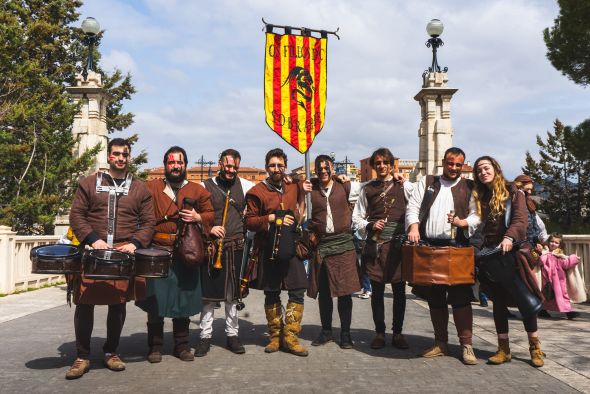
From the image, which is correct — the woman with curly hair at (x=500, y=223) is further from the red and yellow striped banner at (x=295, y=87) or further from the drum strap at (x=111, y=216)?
the drum strap at (x=111, y=216)

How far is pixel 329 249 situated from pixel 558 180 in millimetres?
22054

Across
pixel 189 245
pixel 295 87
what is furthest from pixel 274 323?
pixel 295 87

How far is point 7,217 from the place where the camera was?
13891 millimetres

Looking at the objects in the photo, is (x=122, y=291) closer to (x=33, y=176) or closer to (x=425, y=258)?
(x=425, y=258)

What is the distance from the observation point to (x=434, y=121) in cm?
1650

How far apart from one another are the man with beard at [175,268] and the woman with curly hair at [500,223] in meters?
2.65

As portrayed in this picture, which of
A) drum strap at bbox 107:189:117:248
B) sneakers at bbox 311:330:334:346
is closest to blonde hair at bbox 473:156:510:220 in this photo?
sneakers at bbox 311:330:334:346

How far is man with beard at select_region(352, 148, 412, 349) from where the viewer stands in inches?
214

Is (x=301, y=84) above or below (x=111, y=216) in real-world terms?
above

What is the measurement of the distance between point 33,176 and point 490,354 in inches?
547

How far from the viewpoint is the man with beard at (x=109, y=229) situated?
441 cm

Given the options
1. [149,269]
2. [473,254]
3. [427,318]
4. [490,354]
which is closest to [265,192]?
[149,269]

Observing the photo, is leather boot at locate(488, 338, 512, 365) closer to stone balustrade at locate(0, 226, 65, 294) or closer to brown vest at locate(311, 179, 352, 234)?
brown vest at locate(311, 179, 352, 234)

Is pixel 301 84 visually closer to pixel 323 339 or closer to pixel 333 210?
pixel 333 210
